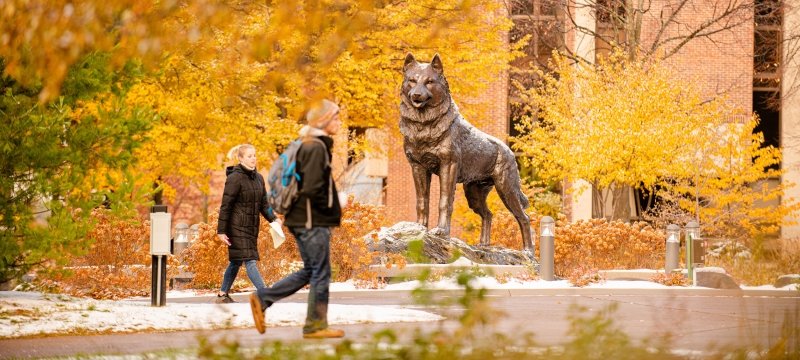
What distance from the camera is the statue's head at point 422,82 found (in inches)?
705

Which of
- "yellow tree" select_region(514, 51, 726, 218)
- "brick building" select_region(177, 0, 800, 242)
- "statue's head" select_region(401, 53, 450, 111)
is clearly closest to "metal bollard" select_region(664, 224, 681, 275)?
"statue's head" select_region(401, 53, 450, 111)

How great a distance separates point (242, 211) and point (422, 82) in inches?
192

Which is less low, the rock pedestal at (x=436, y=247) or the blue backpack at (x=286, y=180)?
the blue backpack at (x=286, y=180)

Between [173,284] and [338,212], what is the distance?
9.64m

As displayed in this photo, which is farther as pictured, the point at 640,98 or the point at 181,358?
the point at 640,98

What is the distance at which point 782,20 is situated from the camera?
42.6 metres

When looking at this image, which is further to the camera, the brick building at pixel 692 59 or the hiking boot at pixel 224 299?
the brick building at pixel 692 59

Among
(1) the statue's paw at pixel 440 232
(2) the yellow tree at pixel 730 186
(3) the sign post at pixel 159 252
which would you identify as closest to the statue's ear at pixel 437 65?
(1) the statue's paw at pixel 440 232

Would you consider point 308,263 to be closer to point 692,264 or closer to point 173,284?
point 173,284

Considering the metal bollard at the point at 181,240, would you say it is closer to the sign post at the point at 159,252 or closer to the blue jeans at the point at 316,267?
the sign post at the point at 159,252

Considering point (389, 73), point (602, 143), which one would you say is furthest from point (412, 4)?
point (602, 143)

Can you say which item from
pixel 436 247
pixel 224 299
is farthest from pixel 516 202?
pixel 224 299

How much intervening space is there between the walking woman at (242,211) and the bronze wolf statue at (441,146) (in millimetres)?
4528

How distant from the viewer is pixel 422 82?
18.0 m
